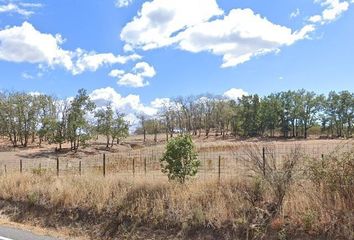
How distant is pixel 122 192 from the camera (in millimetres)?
14492

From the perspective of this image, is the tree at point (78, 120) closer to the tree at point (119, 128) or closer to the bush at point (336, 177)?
the tree at point (119, 128)

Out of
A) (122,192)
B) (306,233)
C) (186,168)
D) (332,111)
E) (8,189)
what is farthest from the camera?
(332,111)

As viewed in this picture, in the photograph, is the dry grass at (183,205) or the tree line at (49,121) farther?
the tree line at (49,121)

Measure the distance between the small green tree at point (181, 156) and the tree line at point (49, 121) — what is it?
69.6 m

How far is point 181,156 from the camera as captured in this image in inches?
684

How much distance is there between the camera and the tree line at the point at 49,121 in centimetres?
8581

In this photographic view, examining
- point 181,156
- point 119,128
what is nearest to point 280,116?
point 119,128

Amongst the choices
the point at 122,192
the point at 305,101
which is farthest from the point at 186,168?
the point at 305,101

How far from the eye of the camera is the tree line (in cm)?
8581

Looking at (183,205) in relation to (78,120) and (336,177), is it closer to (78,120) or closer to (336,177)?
(336,177)

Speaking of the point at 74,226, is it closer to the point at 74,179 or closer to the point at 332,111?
the point at 74,179

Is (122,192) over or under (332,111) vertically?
under

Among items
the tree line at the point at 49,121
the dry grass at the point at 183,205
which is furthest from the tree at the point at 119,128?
the dry grass at the point at 183,205

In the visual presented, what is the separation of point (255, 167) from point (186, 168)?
5.37 m
